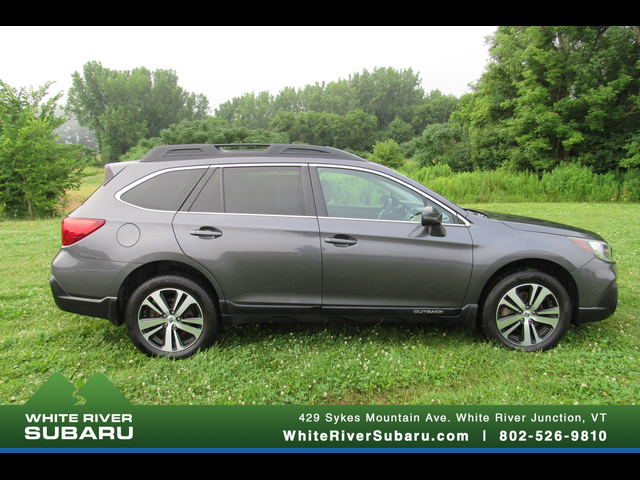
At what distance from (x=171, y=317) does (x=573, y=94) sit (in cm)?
2673

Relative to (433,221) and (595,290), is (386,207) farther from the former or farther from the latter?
(595,290)

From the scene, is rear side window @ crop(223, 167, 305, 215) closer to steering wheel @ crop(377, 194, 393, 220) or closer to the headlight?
steering wheel @ crop(377, 194, 393, 220)

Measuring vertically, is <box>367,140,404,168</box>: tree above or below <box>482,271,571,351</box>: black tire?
above

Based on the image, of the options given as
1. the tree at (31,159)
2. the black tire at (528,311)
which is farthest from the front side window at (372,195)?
the tree at (31,159)

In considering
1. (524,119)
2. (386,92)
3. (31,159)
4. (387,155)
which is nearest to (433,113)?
(386,92)

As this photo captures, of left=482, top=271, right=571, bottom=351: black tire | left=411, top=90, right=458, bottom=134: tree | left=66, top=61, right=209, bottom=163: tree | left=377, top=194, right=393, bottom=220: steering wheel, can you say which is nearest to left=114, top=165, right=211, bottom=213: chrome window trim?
left=377, top=194, right=393, bottom=220: steering wheel

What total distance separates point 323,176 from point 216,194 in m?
0.98

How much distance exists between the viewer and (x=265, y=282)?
3.49m

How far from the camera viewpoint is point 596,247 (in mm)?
3686

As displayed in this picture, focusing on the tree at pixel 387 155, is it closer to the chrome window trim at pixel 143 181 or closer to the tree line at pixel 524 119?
the tree line at pixel 524 119

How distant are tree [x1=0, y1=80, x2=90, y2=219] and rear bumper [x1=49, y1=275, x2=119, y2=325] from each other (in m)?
14.3

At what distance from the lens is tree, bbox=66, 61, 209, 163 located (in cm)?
7738

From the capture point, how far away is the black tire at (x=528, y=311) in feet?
11.7

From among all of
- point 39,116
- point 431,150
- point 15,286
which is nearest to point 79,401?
point 15,286
